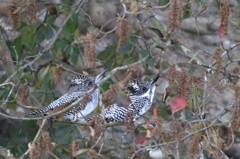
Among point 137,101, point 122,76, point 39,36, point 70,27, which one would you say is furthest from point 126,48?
point 122,76

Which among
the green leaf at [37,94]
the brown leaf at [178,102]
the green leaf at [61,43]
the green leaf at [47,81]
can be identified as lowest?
the green leaf at [37,94]

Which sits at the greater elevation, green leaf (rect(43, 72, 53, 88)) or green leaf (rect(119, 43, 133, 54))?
green leaf (rect(119, 43, 133, 54))

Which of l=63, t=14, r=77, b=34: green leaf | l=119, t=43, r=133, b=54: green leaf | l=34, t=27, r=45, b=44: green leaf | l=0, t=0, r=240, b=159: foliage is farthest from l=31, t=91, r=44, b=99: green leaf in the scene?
l=119, t=43, r=133, b=54: green leaf

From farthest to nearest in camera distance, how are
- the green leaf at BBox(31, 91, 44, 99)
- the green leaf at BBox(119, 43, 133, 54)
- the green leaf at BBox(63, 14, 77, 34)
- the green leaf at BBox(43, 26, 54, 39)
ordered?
the green leaf at BBox(63, 14, 77, 34), the green leaf at BBox(43, 26, 54, 39), the green leaf at BBox(31, 91, 44, 99), the green leaf at BBox(119, 43, 133, 54)

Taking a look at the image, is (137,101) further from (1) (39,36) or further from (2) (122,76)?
(2) (122,76)

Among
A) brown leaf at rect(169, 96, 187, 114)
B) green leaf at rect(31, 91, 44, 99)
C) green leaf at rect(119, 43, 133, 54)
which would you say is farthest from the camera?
green leaf at rect(31, 91, 44, 99)

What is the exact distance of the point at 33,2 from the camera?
2975 mm

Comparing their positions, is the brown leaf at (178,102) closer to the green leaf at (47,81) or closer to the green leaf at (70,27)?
the green leaf at (47,81)

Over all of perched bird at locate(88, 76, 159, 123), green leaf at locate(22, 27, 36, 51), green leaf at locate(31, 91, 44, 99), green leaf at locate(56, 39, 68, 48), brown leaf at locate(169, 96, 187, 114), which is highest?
brown leaf at locate(169, 96, 187, 114)

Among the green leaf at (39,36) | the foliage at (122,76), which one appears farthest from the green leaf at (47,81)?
the green leaf at (39,36)

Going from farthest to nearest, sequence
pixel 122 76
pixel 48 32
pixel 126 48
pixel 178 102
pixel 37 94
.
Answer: pixel 122 76 < pixel 48 32 < pixel 37 94 < pixel 126 48 < pixel 178 102

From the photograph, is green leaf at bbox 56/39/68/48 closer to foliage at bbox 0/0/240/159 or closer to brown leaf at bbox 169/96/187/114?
foliage at bbox 0/0/240/159

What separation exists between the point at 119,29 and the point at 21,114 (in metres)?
3.04

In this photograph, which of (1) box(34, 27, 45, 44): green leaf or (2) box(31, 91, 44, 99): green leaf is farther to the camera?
(1) box(34, 27, 45, 44): green leaf
